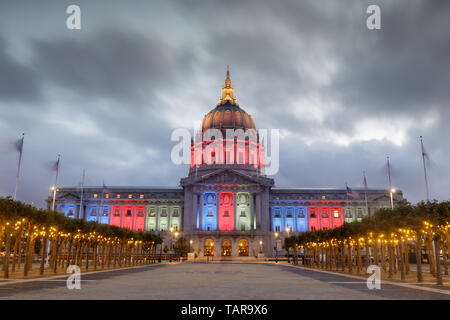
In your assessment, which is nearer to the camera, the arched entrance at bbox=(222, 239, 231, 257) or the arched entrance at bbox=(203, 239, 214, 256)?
the arched entrance at bbox=(203, 239, 214, 256)

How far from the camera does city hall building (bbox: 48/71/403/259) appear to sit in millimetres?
114375

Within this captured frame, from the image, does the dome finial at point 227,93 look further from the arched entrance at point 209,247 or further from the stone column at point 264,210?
the arched entrance at point 209,247

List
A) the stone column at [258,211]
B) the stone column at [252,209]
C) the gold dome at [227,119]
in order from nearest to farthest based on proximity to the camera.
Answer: the stone column at [258,211], the stone column at [252,209], the gold dome at [227,119]

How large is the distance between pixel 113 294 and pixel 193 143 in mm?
132965

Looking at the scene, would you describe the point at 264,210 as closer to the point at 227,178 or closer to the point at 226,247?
the point at 227,178

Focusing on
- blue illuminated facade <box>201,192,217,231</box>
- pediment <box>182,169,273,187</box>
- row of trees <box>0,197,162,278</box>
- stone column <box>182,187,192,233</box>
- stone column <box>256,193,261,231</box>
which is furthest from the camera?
pediment <box>182,169,273,187</box>

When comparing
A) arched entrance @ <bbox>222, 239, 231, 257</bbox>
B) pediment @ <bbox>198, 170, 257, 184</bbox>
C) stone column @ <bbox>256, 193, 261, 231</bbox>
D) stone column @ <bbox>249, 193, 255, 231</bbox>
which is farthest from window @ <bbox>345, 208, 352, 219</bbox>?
arched entrance @ <bbox>222, 239, 231, 257</bbox>

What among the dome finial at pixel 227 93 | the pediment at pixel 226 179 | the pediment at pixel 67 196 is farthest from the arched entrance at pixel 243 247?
the dome finial at pixel 227 93

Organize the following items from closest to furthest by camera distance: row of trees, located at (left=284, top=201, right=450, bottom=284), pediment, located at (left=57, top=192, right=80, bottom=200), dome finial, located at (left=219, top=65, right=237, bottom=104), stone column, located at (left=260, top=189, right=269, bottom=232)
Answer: row of trees, located at (left=284, top=201, right=450, bottom=284) < stone column, located at (left=260, top=189, right=269, bottom=232) < pediment, located at (left=57, top=192, right=80, bottom=200) < dome finial, located at (left=219, top=65, right=237, bottom=104)

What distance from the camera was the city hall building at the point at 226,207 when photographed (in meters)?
114

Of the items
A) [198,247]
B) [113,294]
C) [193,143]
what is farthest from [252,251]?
[113,294]

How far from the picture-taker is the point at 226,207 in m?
123

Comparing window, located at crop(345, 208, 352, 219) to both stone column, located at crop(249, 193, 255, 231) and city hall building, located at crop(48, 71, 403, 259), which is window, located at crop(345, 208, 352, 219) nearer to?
city hall building, located at crop(48, 71, 403, 259)
